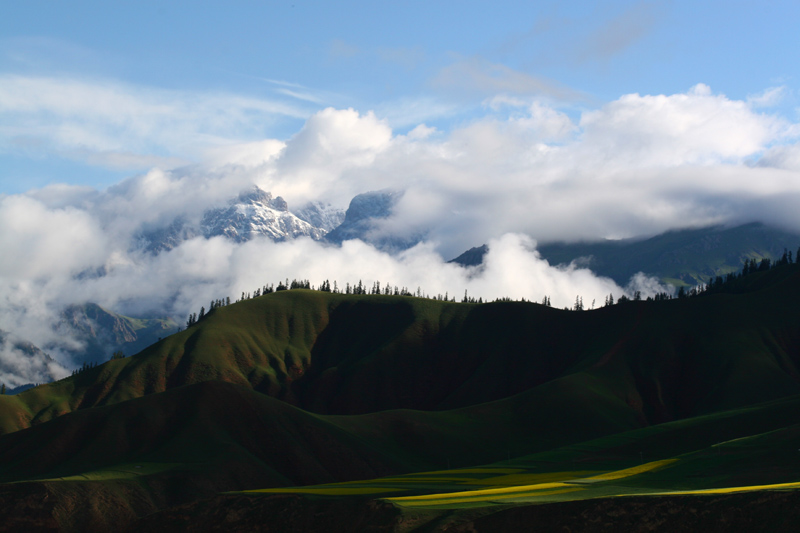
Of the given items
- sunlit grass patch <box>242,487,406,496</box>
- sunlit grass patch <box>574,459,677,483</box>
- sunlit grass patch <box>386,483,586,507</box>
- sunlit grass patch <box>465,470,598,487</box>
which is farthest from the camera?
sunlit grass patch <box>465,470,598,487</box>

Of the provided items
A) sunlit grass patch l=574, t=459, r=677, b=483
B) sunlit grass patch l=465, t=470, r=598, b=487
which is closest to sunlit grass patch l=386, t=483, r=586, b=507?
sunlit grass patch l=574, t=459, r=677, b=483

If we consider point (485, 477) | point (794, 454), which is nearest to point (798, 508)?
point (794, 454)

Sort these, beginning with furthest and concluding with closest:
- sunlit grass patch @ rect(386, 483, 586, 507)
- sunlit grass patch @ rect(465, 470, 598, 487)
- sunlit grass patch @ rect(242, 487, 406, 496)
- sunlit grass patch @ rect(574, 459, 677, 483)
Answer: sunlit grass patch @ rect(465, 470, 598, 487), sunlit grass patch @ rect(242, 487, 406, 496), sunlit grass patch @ rect(574, 459, 677, 483), sunlit grass patch @ rect(386, 483, 586, 507)

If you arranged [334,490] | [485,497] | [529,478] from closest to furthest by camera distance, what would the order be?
[485,497] < [334,490] < [529,478]

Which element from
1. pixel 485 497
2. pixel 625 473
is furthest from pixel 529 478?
pixel 485 497

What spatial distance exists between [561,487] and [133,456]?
99690mm

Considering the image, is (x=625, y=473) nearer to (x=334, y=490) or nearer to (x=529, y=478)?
(x=529, y=478)

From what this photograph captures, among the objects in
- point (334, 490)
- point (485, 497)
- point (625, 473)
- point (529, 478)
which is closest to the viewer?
point (485, 497)

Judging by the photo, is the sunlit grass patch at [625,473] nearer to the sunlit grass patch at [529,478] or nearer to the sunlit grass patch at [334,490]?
the sunlit grass patch at [529,478]

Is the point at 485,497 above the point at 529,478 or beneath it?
above

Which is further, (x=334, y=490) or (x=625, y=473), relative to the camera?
(x=334, y=490)

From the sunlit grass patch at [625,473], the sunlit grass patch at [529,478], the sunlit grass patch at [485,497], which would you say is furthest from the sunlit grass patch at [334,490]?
the sunlit grass patch at [625,473]

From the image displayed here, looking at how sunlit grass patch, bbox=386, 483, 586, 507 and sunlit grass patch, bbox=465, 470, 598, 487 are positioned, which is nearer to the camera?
sunlit grass patch, bbox=386, 483, 586, 507

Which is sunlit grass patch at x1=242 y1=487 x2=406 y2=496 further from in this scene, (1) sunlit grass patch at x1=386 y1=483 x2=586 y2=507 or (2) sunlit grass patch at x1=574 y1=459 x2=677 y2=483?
(2) sunlit grass patch at x1=574 y1=459 x2=677 y2=483
